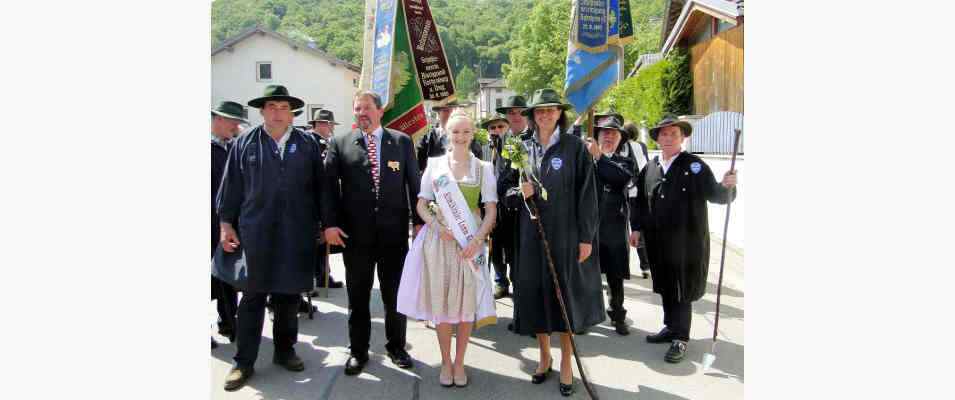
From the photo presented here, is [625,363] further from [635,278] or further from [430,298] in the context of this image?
[635,278]

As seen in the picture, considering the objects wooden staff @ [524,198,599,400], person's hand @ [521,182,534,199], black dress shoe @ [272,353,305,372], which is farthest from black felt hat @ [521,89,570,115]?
black dress shoe @ [272,353,305,372]

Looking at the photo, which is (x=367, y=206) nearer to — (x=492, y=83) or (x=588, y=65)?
(x=588, y=65)

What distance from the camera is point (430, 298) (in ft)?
13.7

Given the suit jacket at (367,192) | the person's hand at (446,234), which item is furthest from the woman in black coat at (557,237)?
the suit jacket at (367,192)

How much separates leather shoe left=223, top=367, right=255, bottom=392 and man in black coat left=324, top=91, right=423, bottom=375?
2.48ft

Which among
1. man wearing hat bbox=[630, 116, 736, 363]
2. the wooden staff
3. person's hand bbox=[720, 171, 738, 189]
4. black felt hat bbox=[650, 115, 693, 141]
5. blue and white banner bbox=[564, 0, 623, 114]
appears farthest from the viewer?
blue and white banner bbox=[564, 0, 623, 114]

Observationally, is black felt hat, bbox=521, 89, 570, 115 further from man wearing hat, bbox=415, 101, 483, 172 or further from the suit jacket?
man wearing hat, bbox=415, 101, 483, 172

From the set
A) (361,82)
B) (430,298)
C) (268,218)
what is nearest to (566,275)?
(430,298)

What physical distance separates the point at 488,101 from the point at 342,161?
7291 centimetres

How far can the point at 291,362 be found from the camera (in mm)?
4645

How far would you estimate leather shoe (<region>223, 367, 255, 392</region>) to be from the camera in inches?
167

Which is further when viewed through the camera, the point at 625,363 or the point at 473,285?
the point at 625,363

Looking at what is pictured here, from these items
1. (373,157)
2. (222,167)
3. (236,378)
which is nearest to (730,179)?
(373,157)

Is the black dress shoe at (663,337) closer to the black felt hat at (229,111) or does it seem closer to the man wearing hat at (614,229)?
the man wearing hat at (614,229)
